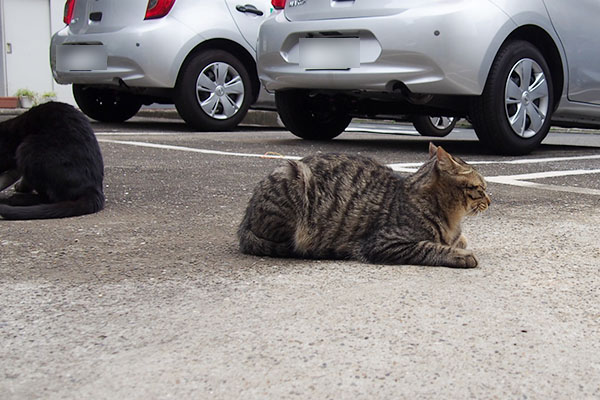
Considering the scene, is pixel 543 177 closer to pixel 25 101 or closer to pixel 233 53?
pixel 233 53

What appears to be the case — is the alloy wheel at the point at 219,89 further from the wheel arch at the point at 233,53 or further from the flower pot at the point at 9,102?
the flower pot at the point at 9,102

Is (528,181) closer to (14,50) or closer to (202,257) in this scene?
(202,257)

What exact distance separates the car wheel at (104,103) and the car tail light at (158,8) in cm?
160

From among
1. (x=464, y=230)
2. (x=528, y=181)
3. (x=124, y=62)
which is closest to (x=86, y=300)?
(x=464, y=230)

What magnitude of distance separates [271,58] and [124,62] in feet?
6.66

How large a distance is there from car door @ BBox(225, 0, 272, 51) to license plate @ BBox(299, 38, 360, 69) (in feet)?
7.26

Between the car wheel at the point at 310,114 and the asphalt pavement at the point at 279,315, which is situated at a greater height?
the asphalt pavement at the point at 279,315

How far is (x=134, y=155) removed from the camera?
617cm

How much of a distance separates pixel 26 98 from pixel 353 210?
1325cm

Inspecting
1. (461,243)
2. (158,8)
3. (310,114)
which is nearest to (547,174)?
(461,243)

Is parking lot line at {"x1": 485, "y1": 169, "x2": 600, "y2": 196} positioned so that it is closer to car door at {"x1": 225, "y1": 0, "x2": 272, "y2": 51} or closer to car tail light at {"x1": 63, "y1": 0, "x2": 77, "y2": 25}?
car door at {"x1": 225, "y1": 0, "x2": 272, "y2": 51}

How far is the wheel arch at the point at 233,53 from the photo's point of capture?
8.43m

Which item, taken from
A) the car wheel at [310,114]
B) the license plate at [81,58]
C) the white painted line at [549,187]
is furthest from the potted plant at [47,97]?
the white painted line at [549,187]

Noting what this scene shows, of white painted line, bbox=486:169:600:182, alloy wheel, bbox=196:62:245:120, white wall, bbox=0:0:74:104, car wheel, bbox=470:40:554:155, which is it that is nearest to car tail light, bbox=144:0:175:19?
alloy wheel, bbox=196:62:245:120
